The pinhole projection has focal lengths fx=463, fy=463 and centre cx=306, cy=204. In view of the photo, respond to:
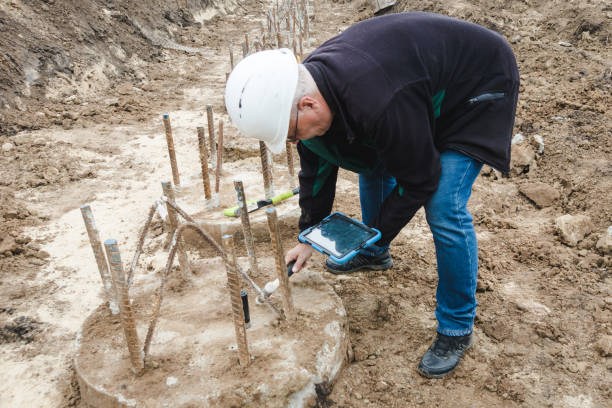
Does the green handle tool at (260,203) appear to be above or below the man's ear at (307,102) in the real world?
below

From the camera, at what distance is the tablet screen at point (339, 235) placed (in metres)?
2.17

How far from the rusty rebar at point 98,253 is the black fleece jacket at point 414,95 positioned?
1.04 meters

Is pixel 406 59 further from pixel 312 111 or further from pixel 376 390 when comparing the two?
pixel 376 390

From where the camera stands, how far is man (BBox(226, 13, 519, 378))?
5.50 feet

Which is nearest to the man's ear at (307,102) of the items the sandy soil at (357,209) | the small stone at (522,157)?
the sandy soil at (357,209)

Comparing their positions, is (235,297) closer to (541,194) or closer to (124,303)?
(124,303)

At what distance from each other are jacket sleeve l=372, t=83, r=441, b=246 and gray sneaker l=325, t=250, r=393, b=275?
94 cm

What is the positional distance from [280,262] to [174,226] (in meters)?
0.65

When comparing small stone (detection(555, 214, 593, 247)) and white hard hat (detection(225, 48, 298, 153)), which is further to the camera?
small stone (detection(555, 214, 593, 247))

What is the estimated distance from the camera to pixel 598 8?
614 cm

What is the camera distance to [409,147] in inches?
67.9

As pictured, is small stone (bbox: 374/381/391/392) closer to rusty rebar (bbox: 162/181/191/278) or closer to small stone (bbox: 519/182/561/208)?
rusty rebar (bbox: 162/181/191/278)

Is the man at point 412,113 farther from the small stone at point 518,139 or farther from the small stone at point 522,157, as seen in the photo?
the small stone at point 518,139

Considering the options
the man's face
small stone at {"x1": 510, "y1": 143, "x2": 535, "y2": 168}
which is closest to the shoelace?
the man's face
